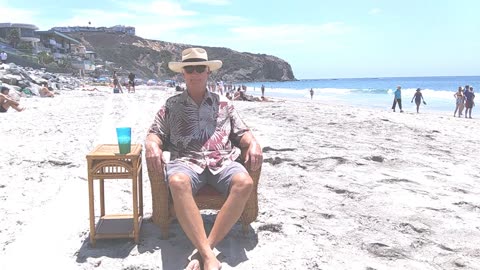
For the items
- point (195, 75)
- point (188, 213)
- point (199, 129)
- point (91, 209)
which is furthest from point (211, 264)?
point (195, 75)

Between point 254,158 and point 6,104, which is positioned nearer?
point 254,158

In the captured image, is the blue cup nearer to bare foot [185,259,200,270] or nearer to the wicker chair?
the wicker chair

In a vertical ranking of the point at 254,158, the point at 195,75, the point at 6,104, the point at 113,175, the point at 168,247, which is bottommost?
the point at 168,247

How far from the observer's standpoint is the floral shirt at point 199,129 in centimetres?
344

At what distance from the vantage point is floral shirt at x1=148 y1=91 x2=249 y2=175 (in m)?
3.44

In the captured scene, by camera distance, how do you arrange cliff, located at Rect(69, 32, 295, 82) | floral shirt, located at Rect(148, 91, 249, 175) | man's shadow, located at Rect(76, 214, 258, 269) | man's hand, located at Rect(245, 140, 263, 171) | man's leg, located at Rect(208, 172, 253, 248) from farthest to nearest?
cliff, located at Rect(69, 32, 295, 82) → floral shirt, located at Rect(148, 91, 249, 175) → man's hand, located at Rect(245, 140, 263, 171) → man's shadow, located at Rect(76, 214, 258, 269) → man's leg, located at Rect(208, 172, 253, 248)

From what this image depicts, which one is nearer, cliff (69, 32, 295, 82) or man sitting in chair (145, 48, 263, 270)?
man sitting in chair (145, 48, 263, 270)

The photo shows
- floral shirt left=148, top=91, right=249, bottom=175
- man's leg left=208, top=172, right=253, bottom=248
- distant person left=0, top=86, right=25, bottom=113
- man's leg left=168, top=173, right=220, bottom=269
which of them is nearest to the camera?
man's leg left=168, top=173, right=220, bottom=269

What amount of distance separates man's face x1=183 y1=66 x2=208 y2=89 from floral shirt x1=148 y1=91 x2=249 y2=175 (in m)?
0.10

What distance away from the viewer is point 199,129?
138 inches

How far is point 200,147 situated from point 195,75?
1.87 feet

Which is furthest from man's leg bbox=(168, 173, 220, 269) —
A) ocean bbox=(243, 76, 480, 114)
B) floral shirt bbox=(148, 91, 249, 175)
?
ocean bbox=(243, 76, 480, 114)

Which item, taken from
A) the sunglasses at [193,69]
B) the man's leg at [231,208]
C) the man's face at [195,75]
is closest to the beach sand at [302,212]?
the man's leg at [231,208]

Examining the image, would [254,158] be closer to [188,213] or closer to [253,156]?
[253,156]
